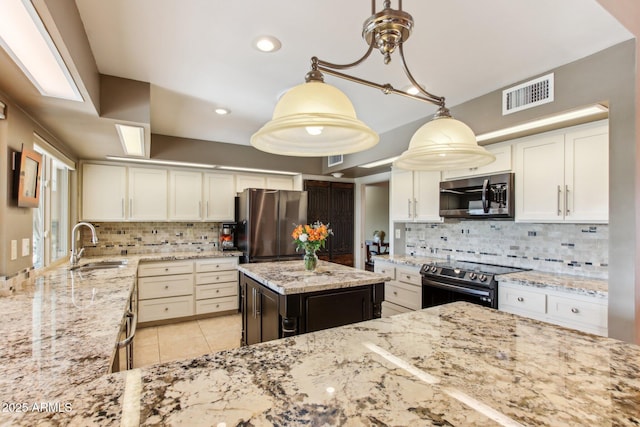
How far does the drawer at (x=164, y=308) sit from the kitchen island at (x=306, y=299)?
1.79m

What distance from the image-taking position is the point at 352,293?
241 cm

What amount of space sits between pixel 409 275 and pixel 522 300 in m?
1.22

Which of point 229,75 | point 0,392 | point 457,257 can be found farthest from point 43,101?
point 457,257

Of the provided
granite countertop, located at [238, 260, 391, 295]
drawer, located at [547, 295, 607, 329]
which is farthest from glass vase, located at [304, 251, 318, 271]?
drawer, located at [547, 295, 607, 329]

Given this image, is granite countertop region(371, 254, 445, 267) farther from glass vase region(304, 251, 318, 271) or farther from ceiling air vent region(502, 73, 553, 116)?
ceiling air vent region(502, 73, 553, 116)

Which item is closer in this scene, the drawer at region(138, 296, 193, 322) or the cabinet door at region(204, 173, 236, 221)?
the drawer at region(138, 296, 193, 322)

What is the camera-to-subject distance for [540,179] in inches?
108

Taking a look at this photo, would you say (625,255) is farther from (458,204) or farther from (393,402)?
(393,402)

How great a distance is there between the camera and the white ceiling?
64.4 inches

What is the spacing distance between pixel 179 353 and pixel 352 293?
2.03 meters

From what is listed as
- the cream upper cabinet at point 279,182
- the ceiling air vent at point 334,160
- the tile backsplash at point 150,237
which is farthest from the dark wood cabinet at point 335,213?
the tile backsplash at point 150,237

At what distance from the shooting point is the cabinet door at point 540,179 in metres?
2.61

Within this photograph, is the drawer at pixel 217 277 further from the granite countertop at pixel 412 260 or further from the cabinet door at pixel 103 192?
the granite countertop at pixel 412 260

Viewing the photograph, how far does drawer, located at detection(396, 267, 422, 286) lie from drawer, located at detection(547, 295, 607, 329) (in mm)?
1264
